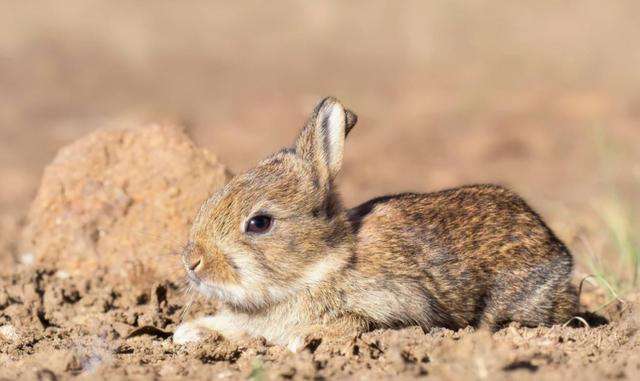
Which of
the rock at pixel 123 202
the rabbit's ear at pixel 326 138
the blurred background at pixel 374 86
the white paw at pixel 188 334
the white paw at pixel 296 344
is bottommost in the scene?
the white paw at pixel 296 344

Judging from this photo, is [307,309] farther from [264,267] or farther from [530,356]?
[530,356]

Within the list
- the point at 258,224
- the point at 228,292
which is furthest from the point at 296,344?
the point at 258,224

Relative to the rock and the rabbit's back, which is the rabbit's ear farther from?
the rock

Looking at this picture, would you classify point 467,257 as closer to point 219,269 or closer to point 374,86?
point 219,269

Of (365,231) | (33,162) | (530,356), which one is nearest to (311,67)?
(33,162)

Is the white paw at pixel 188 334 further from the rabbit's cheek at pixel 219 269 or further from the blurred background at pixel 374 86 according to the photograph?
the blurred background at pixel 374 86

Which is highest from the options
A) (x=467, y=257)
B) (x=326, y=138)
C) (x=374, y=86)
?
(x=374, y=86)

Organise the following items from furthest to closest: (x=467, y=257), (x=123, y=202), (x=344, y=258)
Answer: (x=123, y=202)
(x=467, y=257)
(x=344, y=258)

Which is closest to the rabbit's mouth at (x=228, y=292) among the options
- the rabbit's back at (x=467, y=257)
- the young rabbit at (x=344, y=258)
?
the young rabbit at (x=344, y=258)
